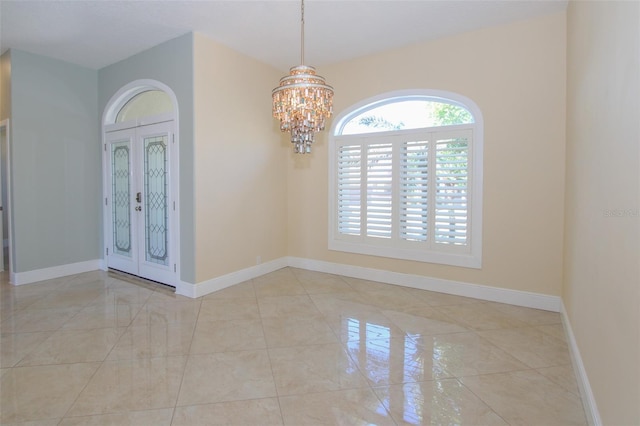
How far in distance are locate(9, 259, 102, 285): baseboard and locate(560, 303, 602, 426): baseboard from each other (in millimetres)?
5804

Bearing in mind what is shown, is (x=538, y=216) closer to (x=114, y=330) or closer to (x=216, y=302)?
(x=216, y=302)

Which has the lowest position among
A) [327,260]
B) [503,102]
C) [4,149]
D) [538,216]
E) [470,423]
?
[470,423]

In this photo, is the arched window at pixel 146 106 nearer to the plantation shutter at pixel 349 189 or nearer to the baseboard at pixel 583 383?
the plantation shutter at pixel 349 189

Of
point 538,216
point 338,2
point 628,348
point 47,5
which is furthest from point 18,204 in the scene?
point 538,216

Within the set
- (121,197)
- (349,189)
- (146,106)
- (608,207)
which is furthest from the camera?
(121,197)

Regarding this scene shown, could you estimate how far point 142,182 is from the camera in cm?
444

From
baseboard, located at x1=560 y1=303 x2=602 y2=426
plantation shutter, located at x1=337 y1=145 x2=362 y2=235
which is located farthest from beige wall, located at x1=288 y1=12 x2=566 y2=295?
plantation shutter, located at x1=337 y1=145 x2=362 y2=235

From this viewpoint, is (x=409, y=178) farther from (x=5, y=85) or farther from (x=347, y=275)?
(x=5, y=85)

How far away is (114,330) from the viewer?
296 centimetres

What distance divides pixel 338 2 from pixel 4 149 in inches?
192

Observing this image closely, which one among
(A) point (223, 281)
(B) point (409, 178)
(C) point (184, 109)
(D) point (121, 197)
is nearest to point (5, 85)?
(D) point (121, 197)

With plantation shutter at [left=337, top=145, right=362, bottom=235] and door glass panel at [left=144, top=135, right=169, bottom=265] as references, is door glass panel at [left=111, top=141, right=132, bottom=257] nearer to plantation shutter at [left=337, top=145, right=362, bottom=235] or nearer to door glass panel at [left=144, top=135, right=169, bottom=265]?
door glass panel at [left=144, top=135, right=169, bottom=265]

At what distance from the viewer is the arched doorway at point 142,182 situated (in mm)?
4043

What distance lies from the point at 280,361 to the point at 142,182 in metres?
3.25
